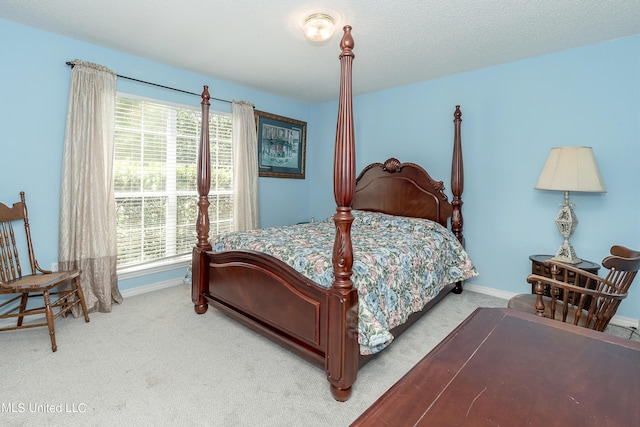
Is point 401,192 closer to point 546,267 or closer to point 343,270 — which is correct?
point 546,267

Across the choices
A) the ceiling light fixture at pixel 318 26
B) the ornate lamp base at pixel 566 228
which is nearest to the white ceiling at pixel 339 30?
the ceiling light fixture at pixel 318 26

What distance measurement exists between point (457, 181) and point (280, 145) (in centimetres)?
249

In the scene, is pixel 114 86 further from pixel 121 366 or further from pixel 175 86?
pixel 121 366

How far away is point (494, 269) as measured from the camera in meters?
3.51

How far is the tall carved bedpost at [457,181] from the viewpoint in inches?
136

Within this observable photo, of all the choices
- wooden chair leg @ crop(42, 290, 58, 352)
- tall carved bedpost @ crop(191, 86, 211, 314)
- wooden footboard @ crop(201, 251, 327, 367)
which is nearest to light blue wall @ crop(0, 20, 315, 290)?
wooden chair leg @ crop(42, 290, 58, 352)

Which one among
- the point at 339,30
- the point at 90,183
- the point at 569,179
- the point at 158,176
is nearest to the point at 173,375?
the point at 90,183

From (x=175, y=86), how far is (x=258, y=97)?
1.14 m

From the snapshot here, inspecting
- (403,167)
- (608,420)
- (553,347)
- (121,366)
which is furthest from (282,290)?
(403,167)

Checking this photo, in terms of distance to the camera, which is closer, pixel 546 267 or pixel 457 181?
pixel 546 267

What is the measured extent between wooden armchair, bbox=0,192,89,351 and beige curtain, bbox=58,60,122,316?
210 millimetres

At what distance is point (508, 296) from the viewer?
134 inches

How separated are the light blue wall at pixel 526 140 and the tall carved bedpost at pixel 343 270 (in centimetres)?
185

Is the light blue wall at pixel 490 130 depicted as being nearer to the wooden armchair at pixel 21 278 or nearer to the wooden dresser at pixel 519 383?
the wooden armchair at pixel 21 278
